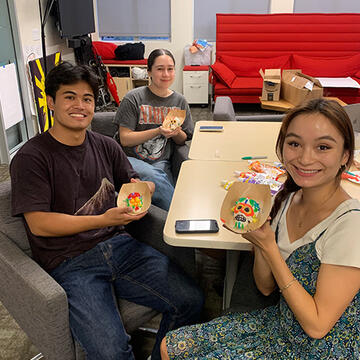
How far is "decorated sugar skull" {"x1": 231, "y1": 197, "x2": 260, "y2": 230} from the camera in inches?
48.8

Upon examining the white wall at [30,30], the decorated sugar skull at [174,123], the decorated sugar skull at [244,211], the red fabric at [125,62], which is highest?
the white wall at [30,30]

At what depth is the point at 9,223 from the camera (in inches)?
60.7

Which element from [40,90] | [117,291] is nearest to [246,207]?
[117,291]

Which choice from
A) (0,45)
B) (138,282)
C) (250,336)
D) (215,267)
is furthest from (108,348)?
(0,45)

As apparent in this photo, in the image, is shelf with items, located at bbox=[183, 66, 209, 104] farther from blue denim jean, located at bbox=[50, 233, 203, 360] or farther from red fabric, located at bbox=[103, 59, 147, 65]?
blue denim jean, located at bbox=[50, 233, 203, 360]

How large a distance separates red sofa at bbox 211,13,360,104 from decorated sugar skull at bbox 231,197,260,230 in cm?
466

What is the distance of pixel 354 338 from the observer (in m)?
1.06

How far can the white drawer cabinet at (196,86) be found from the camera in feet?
20.3

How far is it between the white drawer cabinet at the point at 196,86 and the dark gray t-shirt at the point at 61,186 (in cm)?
469

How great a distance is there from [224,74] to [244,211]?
4730 mm

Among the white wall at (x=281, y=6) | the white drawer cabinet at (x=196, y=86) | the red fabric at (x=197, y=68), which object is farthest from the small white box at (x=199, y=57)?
the white wall at (x=281, y=6)

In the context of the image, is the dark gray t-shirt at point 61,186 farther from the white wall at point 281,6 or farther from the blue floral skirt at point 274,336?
the white wall at point 281,6

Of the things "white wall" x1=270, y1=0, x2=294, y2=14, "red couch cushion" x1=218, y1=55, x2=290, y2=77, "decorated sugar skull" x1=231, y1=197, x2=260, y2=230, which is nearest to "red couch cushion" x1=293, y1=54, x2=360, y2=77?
"red couch cushion" x1=218, y1=55, x2=290, y2=77

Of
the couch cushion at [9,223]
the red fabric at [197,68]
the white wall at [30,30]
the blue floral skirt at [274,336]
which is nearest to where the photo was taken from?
the blue floral skirt at [274,336]
